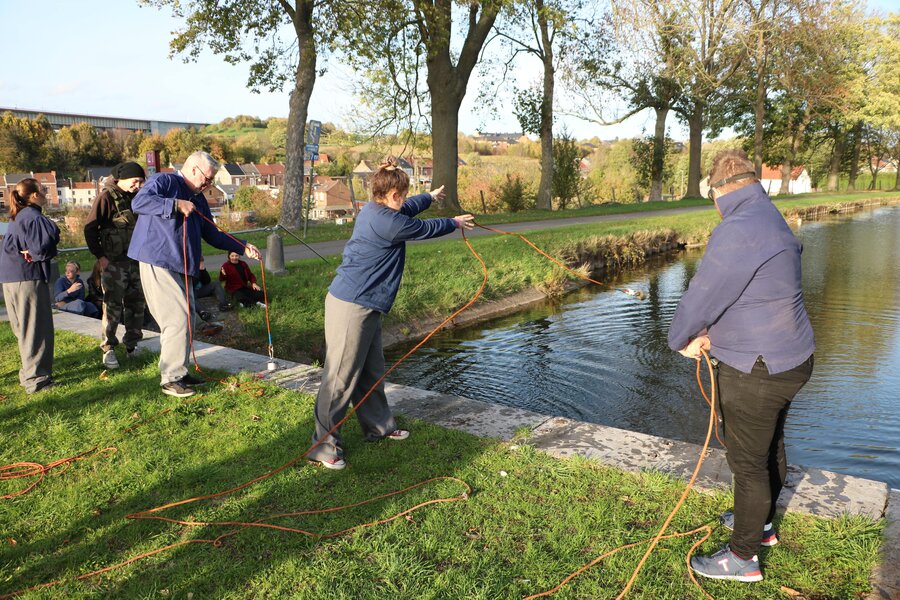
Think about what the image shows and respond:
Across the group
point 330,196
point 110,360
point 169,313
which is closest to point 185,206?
point 169,313

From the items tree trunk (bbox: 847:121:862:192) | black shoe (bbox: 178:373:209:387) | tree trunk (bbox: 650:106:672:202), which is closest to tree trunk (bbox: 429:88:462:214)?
tree trunk (bbox: 650:106:672:202)

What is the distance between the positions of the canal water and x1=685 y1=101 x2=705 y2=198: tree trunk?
24.5 metres

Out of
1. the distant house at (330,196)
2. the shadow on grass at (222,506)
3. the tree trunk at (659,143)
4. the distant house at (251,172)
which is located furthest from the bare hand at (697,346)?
the distant house at (330,196)

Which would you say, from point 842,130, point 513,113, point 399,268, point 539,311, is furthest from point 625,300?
point 842,130

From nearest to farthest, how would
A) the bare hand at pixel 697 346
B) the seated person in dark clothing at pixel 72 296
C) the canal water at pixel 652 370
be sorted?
the bare hand at pixel 697 346
the canal water at pixel 652 370
the seated person in dark clothing at pixel 72 296

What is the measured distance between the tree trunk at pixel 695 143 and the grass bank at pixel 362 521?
119 ft

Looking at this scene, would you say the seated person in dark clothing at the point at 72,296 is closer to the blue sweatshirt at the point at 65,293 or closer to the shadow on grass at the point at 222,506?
the blue sweatshirt at the point at 65,293

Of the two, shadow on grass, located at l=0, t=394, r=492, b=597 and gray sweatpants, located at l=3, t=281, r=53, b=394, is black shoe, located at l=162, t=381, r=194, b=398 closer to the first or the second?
shadow on grass, located at l=0, t=394, r=492, b=597

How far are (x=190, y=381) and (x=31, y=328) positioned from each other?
1.57m

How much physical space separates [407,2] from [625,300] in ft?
44.3

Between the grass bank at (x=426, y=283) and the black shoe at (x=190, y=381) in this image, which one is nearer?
the black shoe at (x=190, y=381)

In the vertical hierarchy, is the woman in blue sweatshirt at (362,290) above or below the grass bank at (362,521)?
above

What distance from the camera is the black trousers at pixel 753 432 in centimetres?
292

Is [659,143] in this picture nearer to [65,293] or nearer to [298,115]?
[298,115]
